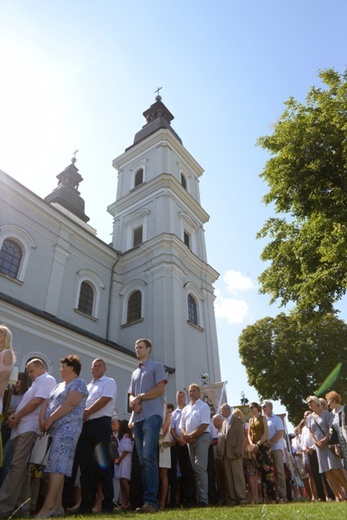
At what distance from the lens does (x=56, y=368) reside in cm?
1244

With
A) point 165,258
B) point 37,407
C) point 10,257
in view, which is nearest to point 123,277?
point 165,258

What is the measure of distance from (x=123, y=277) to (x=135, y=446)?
50.7ft

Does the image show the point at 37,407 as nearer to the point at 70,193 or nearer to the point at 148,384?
the point at 148,384

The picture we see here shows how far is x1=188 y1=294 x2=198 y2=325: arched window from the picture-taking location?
20.1 meters

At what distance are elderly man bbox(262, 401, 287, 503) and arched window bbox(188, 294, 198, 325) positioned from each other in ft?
41.1

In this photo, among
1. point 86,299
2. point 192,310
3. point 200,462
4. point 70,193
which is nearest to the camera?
point 200,462

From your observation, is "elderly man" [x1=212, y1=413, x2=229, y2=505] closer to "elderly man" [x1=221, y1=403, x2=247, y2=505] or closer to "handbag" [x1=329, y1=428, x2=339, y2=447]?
"elderly man" [x1=221, y1=403, x2=247, y2=505]

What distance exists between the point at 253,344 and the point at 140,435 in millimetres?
24180

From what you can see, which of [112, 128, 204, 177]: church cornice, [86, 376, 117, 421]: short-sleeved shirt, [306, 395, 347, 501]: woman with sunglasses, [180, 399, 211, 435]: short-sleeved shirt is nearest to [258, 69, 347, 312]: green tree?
[306, 395, 347, 501]: woman with sunglasses

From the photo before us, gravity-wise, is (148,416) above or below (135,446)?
above

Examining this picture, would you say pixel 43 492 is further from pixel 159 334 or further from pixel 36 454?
pixel 159 334

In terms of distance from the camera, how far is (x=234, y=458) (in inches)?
235

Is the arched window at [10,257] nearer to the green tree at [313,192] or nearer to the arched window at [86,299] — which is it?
the arched window at [86,299]

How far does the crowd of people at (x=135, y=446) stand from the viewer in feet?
13.0
